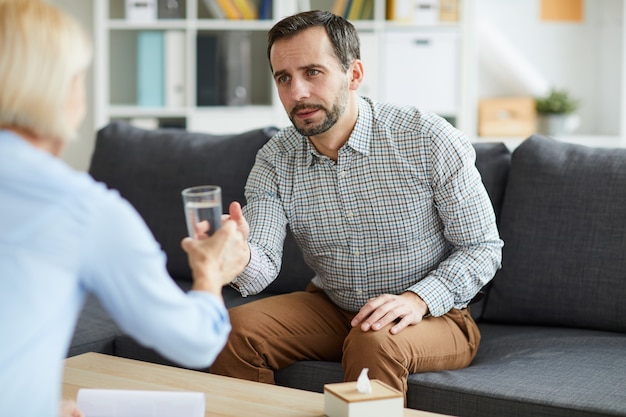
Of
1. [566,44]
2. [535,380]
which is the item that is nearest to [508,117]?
[566,44]

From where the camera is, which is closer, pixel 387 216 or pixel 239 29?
pixel 387 216

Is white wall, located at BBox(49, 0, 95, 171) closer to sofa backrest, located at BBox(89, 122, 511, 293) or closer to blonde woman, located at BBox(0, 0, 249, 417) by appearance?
sofa backrest, located at BBox(89, 122, 511, 293)

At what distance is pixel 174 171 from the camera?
2732 mm

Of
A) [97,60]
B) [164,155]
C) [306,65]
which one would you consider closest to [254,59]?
[97,60]

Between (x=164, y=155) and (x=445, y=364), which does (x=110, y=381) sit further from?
(x=164, y=155)

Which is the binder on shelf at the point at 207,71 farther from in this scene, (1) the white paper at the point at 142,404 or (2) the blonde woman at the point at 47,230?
(2) the blonde woman at the point at 47,230

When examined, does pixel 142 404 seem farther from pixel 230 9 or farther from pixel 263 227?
pixel 230 9

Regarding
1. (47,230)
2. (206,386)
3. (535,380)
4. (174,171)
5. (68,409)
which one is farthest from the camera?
(174,171)

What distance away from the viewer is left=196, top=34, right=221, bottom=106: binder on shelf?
13.5ft

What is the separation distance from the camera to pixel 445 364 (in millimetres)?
1915

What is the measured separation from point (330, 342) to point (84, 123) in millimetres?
2801

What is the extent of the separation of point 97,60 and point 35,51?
10.6 ft

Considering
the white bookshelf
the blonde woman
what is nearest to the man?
the blonde woman

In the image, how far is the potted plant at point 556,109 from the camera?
423 cm
